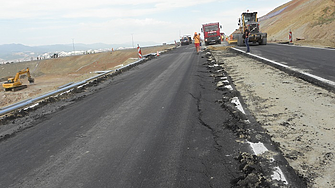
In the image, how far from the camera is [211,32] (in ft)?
122

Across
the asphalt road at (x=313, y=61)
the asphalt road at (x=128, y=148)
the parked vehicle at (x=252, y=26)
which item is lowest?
the asphalt road at (x=128, y=148)

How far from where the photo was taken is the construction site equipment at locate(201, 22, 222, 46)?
37.1 metres

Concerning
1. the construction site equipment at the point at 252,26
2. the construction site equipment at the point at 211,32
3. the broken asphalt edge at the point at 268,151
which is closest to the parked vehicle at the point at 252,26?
the construction site equipment at the point at 252,26

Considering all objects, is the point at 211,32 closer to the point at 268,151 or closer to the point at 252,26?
the point at 252,26

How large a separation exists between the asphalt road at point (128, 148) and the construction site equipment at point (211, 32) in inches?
1259

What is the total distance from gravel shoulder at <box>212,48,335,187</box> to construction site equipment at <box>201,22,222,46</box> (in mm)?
30253

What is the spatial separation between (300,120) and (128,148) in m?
2.88

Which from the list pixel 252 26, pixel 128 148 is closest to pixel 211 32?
pixel 252 26

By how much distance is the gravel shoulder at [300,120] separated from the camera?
2.95 metres

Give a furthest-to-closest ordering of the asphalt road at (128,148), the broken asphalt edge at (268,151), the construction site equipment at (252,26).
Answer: the construction site equipment at (252,26) < the asphalt road at (128,148) < the broken asphalt edge at (268,151)

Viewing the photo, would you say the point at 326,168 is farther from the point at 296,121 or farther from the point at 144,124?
the point at 144,124

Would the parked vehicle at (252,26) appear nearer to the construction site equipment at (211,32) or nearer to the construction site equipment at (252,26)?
the construction site equipment at (252,26)

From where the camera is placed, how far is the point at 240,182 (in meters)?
2.73

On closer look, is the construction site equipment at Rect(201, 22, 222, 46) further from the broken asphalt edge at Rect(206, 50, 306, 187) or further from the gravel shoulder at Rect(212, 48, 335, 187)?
the broken asphalt edge at Rect(206, 50, 306, 187)
